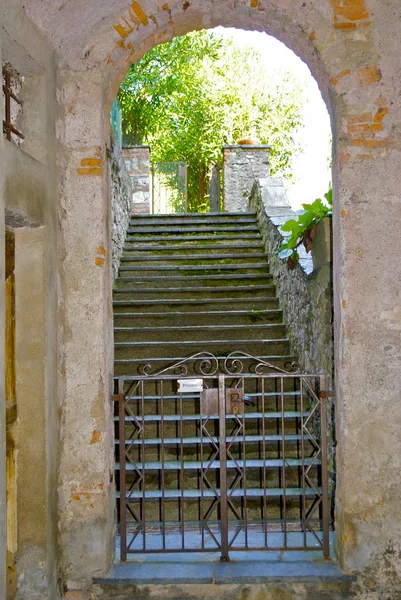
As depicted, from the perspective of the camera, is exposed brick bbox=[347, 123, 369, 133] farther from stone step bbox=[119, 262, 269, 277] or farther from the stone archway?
stone step bbox=[119, 262, 269, 277]

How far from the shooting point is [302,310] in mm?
5457

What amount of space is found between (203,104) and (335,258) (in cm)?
1184

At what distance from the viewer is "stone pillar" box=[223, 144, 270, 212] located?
11445 mm

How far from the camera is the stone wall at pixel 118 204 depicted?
7.37 metres

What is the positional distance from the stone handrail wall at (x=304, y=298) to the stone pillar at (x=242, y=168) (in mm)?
3264

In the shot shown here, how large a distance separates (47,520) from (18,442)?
458 mm

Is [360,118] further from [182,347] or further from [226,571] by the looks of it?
[182,347]

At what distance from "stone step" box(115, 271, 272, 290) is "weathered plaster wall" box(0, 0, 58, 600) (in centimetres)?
395

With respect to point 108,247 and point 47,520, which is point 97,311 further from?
point 47,520

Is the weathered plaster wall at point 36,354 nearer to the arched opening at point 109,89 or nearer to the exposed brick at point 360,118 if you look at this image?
the arched opening at point 109,89

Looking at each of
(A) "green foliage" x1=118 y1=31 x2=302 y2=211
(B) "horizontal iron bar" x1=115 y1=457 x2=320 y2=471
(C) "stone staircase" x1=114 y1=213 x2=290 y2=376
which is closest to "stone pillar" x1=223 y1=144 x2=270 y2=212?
(C) "stone staircase" x1=114 y1=213 x2=290 y2=376

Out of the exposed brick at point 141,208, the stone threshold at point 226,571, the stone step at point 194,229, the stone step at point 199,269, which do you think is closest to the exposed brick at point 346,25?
the stone threshold at point 226,571

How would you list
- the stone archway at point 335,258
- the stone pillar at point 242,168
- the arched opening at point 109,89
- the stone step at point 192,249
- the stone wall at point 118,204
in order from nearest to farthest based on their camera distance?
the stone archway at point 335,258, the arched opening at point 109,89, the stone wall at point 118,204, the stone step at point 192,249, the stone pillar at point 242,168

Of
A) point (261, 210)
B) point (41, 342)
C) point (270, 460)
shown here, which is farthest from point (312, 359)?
point (261, 210)
